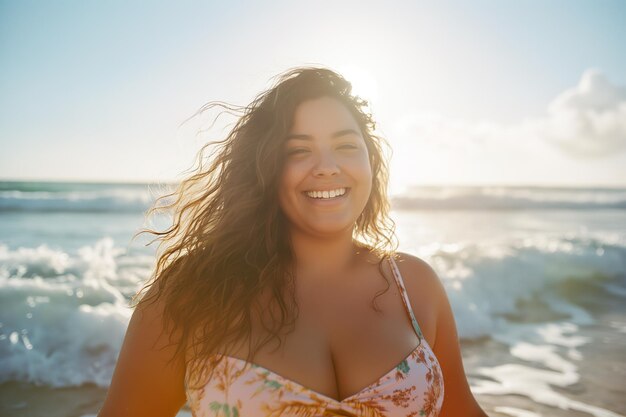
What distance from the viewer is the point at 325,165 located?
86.1 inches

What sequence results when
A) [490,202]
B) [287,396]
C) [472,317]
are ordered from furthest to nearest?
[490,202], [472,317], [287,396]

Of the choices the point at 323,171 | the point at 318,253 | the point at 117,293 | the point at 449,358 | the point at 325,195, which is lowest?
the point at 117,293

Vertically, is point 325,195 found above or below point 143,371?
above

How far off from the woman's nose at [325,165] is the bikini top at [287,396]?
842 mm

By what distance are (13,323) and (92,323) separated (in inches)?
30.7

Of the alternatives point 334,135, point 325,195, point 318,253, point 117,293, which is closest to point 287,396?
point 318,253

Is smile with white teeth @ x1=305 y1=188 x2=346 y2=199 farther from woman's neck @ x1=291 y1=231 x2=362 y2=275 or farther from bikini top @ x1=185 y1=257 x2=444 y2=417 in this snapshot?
bikini top @ x1=185 y1=257 x2=444 y2=417

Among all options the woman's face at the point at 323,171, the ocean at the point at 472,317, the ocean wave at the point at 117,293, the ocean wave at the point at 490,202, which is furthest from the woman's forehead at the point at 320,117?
the ocean wave at the point at 490,202

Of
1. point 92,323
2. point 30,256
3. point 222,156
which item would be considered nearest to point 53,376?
point 92,323

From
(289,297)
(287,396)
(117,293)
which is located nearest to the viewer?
(287,396)

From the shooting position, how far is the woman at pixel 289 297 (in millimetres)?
1884

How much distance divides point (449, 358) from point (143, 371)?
1364mm

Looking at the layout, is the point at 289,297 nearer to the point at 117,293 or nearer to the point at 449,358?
the point at 449,358

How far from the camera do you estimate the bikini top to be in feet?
5.89
